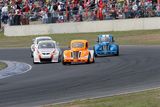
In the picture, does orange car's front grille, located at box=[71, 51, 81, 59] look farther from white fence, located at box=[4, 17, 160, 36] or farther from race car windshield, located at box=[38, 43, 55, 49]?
white fence, located at box=[4, 17, 160, 36]

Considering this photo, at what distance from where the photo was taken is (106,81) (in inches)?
822

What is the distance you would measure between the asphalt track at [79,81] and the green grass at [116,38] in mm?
10779

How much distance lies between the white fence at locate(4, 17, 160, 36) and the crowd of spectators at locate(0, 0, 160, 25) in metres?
0.35

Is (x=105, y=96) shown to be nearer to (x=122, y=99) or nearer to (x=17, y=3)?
(x=122, y=99)

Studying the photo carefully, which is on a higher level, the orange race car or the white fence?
the orange race car

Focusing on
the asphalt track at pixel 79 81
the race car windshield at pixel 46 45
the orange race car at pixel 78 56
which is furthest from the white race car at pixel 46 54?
the orange race car at pixel 78 56

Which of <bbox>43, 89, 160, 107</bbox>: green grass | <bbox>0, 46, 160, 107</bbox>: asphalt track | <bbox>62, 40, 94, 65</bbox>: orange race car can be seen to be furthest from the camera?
<bbox>62, 40, 94, 65</bbox>: orange race car

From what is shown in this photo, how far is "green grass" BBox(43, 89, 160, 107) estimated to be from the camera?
550 inches

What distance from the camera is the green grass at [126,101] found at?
14.0m

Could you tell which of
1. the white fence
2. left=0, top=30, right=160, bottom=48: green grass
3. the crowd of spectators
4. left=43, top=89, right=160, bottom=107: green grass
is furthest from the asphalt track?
the white fence

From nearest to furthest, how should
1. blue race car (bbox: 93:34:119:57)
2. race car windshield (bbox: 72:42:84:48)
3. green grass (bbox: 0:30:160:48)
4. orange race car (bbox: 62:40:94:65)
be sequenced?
orange race car (bbox: 62:40:94:65), race car windshield (bbox: 72:42:84:48), blue race car (bbox: 93:34:119:57), green grass (bbox: 0:30:160:48)

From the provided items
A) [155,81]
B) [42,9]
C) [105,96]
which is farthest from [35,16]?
[105,96]

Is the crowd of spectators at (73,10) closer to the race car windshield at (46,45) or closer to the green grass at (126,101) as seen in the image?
the race car windshield at (46,45)

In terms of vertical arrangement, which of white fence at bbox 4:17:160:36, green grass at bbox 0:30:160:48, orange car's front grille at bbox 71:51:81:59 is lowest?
green grass at bbox 0:30:160:48
